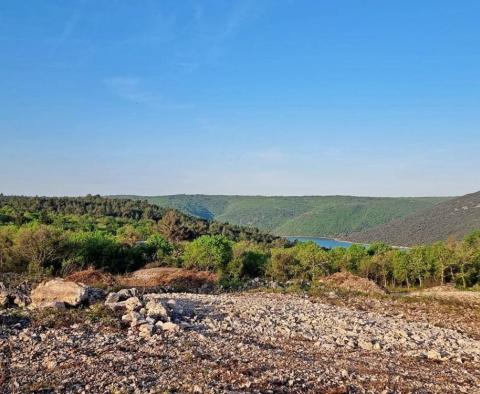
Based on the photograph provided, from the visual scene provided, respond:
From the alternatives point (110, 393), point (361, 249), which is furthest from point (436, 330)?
point (361, 249)

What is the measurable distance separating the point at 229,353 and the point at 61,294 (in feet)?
28.6

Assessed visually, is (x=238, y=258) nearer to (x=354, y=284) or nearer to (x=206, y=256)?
(x=206, y=256)

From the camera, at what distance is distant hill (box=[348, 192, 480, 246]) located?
134375 mm

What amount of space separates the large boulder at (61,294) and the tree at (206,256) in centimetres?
3397

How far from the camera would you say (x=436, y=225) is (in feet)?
490

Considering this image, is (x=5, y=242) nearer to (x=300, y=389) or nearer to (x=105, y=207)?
(x=300, y=389)

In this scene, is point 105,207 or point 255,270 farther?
point 105,207

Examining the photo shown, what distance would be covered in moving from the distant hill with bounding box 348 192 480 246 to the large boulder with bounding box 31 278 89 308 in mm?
120565

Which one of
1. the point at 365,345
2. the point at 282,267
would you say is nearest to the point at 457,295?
the point at 282,267

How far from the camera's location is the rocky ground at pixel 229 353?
10.0 m

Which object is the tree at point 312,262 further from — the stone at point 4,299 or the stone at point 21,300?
the stone at point 4,299

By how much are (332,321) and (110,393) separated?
453 inches

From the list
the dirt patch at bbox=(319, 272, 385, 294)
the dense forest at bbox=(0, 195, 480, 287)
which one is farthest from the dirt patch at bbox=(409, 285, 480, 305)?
the dense forest at bbox=(0, 195, 480, 287)

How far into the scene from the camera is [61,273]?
138ft
